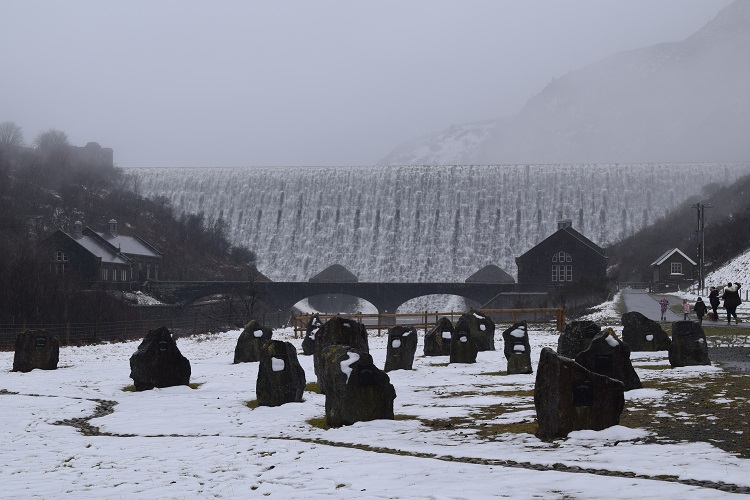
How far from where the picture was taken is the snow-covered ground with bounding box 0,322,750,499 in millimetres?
9727

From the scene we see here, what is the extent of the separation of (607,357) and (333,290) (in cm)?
7617

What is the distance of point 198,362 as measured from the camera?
30.6m

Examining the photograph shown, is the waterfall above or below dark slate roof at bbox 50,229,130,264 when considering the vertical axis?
above

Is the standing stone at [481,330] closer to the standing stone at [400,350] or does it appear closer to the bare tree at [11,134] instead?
the standing stone at [400,350]

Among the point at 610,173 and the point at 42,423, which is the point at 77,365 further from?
the point at 610,173

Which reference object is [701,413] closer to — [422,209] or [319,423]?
[319,423]

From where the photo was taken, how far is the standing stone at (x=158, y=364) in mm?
20984

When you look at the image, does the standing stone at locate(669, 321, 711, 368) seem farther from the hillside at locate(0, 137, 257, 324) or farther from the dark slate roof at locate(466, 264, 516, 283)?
the dark slate roof at locate(466, 264, 516, 283)

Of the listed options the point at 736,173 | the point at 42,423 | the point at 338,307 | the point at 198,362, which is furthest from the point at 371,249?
the point at 42,423

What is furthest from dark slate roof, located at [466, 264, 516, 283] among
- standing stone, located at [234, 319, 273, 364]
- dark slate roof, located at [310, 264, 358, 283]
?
standing stone, located at [234, 319, 273, 364]

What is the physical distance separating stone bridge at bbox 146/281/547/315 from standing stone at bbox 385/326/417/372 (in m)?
63.3

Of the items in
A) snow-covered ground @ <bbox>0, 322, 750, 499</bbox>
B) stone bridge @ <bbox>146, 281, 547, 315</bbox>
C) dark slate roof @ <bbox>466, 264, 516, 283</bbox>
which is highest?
dark slate roof @ <bbox>466, 264, 516, 283</bbox>

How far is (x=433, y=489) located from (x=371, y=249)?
122 meters

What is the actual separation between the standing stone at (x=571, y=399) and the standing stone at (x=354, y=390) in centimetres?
296
